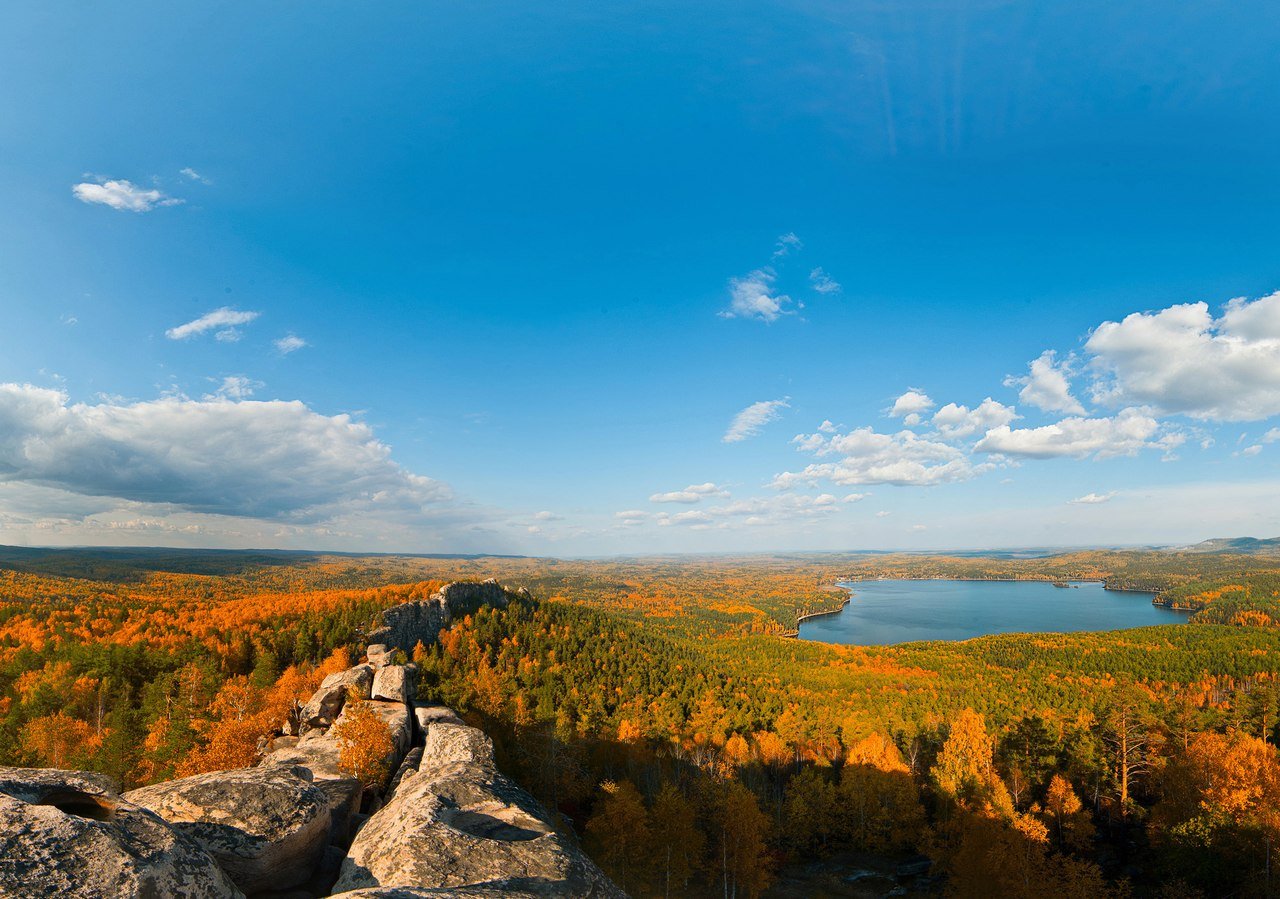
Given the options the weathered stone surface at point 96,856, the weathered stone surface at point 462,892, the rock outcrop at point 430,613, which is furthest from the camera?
the rock outcrop at point 430,613

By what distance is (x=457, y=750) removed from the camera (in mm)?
24281

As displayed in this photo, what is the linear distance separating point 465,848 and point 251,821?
21.2 ft

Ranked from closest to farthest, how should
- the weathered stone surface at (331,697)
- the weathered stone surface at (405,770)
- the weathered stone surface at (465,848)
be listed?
the weathered stone surface at (465,848) < the weathered stone surface at (405,770) < the weathered stone surface at (331,697)

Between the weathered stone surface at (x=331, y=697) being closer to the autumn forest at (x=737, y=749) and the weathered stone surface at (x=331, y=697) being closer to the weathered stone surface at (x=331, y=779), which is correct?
the autumn forest at (x=737, y=749)

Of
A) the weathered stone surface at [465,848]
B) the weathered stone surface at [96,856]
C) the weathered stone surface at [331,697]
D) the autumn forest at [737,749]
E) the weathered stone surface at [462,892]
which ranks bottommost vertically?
the autumn forest at [737,749]

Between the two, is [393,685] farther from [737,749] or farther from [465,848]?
[737,749]

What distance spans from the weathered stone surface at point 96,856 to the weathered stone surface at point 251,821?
385 centimetres

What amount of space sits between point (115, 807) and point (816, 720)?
3222 inches

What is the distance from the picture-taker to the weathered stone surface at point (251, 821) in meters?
13.5

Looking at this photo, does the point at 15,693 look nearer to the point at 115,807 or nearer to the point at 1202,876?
the point at 115,807

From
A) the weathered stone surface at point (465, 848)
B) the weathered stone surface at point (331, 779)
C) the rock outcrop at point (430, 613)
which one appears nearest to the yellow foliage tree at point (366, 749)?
the weathered stone surface at point (331, 779)

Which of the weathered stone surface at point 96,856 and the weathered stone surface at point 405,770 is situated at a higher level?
the weathered stone surface at point 96,856

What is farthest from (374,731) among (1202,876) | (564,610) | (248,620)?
(564,610)

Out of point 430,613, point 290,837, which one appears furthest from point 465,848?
point 430,613
